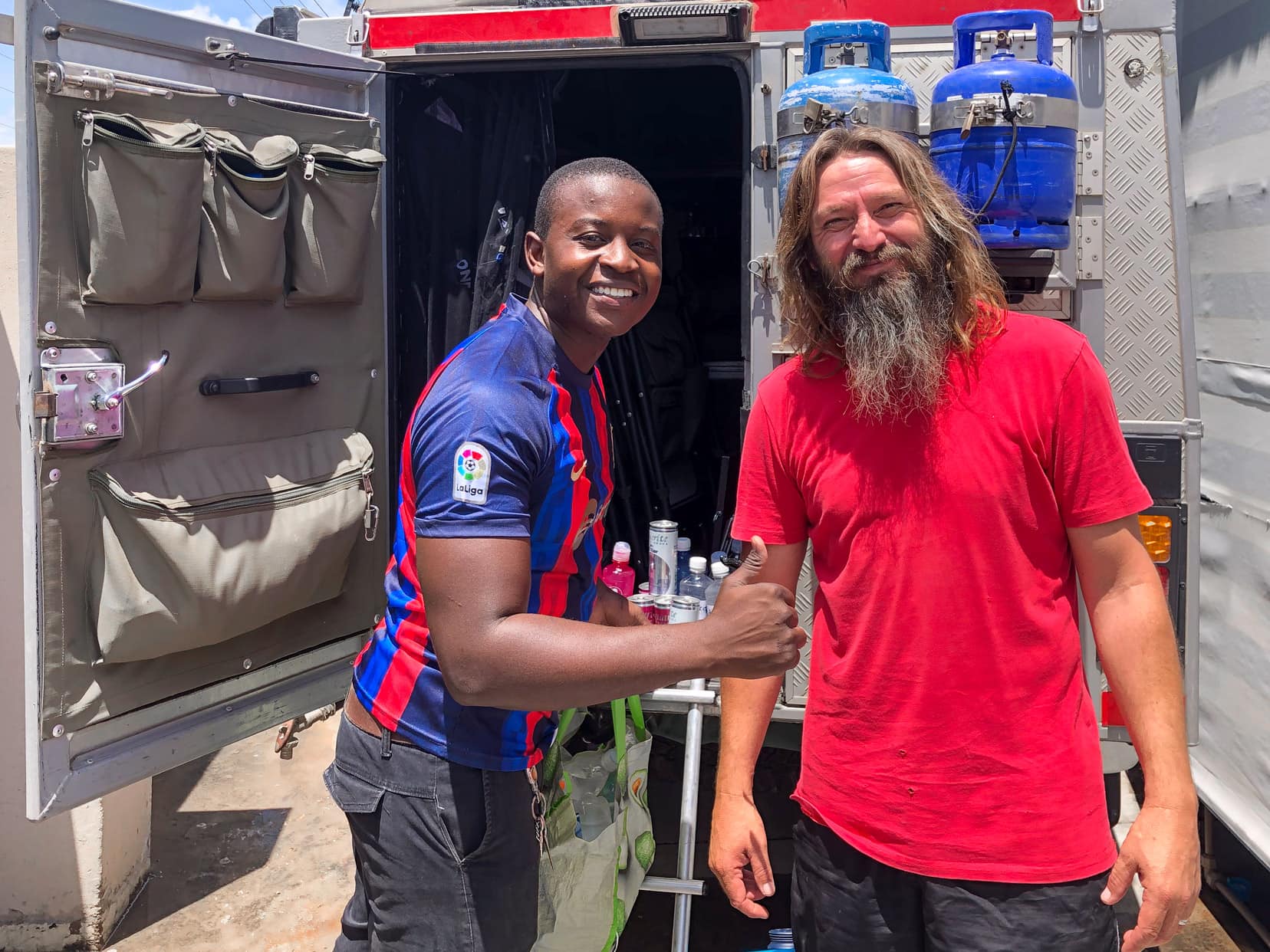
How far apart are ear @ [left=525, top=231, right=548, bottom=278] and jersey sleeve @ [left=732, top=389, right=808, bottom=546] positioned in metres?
0.53

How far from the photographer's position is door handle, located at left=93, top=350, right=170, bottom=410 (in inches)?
90.8

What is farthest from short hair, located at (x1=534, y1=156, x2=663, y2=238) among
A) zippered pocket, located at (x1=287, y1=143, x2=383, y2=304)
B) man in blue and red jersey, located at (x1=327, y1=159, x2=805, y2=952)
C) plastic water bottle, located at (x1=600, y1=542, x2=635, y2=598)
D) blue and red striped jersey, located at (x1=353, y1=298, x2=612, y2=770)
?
plastic water bottle, located at (x1=600, y1=542, x2=635, y2=598)

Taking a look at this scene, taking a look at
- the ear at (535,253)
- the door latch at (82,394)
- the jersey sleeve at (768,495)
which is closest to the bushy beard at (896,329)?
the jersey sleeve at (768,495)

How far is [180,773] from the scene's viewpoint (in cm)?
474

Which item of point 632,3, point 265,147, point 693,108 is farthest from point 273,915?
point 693,108

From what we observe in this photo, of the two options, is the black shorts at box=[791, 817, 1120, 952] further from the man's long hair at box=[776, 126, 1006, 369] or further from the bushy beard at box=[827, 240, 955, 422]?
the man's long hair at box=[776, 126, 1006, 369]

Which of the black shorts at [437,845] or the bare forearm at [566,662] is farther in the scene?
the black shorts at [437,845]

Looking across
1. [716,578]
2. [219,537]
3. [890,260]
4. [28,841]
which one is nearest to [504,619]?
[890,260]

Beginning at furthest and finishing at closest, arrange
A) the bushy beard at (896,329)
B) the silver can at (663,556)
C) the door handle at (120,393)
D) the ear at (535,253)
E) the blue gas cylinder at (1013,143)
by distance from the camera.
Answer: the silver can at (663,556)
the blue gas cylinder at (1013,143)
the door handle at (120,393)
the ear at (535,253)
the bushy beard at (896,329)

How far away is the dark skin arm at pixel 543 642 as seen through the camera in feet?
5.11

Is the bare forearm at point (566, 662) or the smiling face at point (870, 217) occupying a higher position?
the smiling face at point (870, 217)

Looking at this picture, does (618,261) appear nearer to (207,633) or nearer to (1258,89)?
(207,633)

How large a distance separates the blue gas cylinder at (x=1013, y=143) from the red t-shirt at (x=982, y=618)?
754mm

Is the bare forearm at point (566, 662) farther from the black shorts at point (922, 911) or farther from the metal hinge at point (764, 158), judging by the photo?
the metal hinge at point (764, 158)
